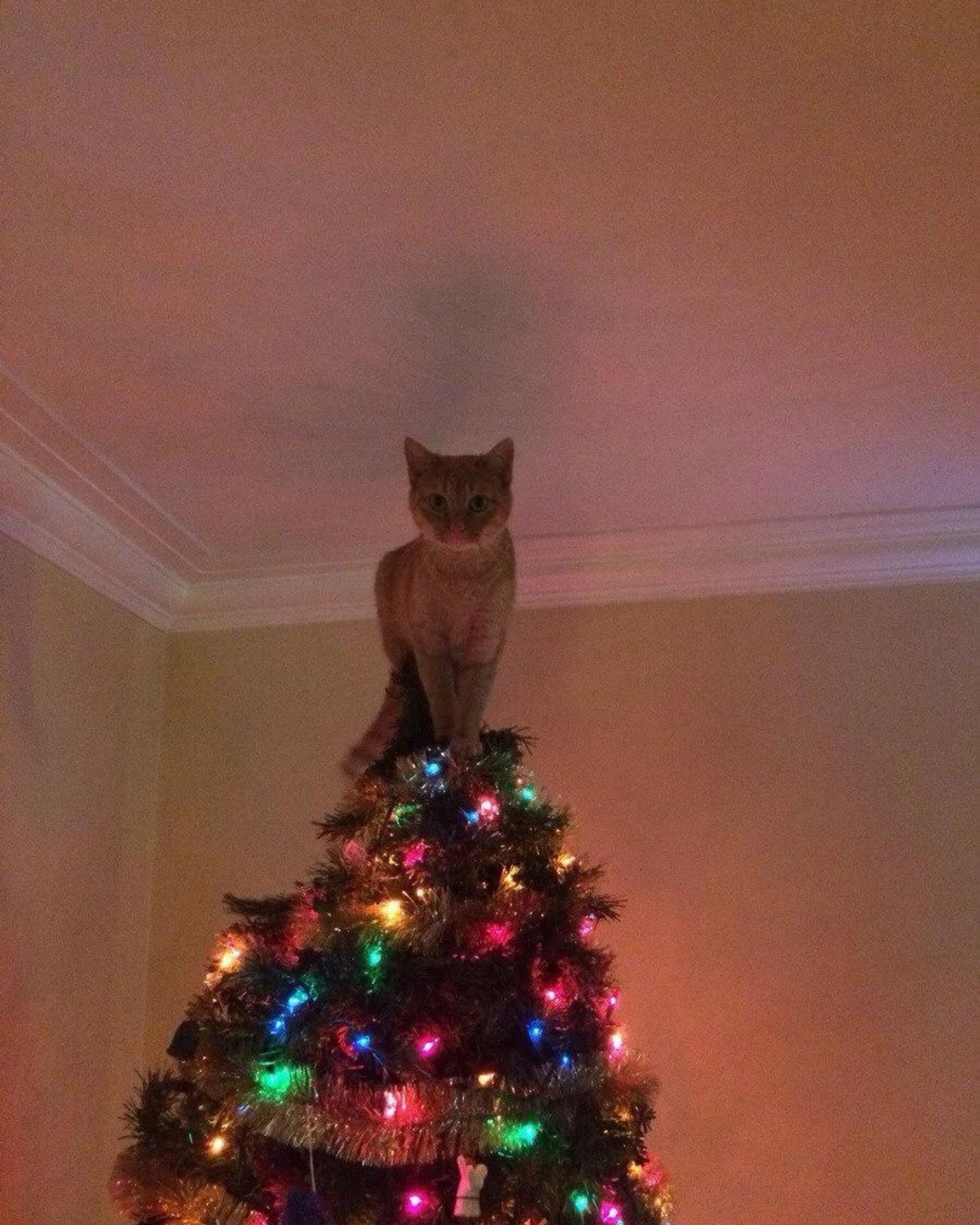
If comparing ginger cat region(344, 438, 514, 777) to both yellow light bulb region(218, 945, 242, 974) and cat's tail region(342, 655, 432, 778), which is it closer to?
cat's tail region(342, 655, 432, 778)

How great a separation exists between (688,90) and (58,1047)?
1940mm

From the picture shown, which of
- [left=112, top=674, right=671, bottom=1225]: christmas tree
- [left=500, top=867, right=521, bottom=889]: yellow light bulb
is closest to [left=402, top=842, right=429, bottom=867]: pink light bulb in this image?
[left=112, top=674, right=671, bottom=1225]: christmas tree

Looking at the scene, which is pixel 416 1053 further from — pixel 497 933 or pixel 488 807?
pixel 488 807

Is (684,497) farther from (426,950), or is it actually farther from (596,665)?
(426,950)

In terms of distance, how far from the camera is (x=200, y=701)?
8.04ft

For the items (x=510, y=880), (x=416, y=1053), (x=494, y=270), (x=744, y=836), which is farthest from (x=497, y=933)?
(x=744, y=836)

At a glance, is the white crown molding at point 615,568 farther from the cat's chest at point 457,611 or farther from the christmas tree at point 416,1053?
the christmas tree at point 416,1053

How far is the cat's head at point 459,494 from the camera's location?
1491 millimetres

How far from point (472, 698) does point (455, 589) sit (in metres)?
0.17

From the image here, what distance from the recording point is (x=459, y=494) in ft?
4.89

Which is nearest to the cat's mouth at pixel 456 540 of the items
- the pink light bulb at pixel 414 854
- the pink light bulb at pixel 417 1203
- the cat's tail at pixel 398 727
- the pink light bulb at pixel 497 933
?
the cat's tail at pixel 398 727

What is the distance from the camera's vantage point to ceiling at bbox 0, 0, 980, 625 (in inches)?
41.0

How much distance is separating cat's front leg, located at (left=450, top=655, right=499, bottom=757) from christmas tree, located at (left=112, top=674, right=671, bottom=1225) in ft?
0.41

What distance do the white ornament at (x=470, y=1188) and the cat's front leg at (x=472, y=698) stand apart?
55 cm
